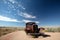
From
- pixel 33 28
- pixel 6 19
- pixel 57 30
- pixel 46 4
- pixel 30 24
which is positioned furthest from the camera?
pixel 57 30

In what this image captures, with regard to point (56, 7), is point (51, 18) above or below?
below

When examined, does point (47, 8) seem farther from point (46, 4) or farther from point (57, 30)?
point (57, 30)

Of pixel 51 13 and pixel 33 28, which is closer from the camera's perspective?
pixel 51 13

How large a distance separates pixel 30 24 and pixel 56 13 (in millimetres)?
3966

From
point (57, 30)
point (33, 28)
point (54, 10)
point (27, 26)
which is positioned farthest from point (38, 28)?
point (57, 30)

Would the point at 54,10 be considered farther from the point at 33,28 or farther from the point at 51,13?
the point at 33,28

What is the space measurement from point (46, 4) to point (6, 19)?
4201 millimetres

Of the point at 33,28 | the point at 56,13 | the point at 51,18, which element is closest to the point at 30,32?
the point at 33,28

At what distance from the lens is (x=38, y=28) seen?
12.7 meters

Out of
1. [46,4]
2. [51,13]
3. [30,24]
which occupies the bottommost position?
[30,24]

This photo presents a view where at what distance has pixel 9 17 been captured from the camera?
34.1 ft

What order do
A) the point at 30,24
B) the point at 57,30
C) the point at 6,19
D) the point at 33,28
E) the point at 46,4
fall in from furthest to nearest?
the point at 57,30, the point at 30,24, the point at 33,28, the point at 6,19, the point at 46,4

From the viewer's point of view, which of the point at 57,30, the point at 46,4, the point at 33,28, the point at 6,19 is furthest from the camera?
Result: the point at 57,30

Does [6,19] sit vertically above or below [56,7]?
below
